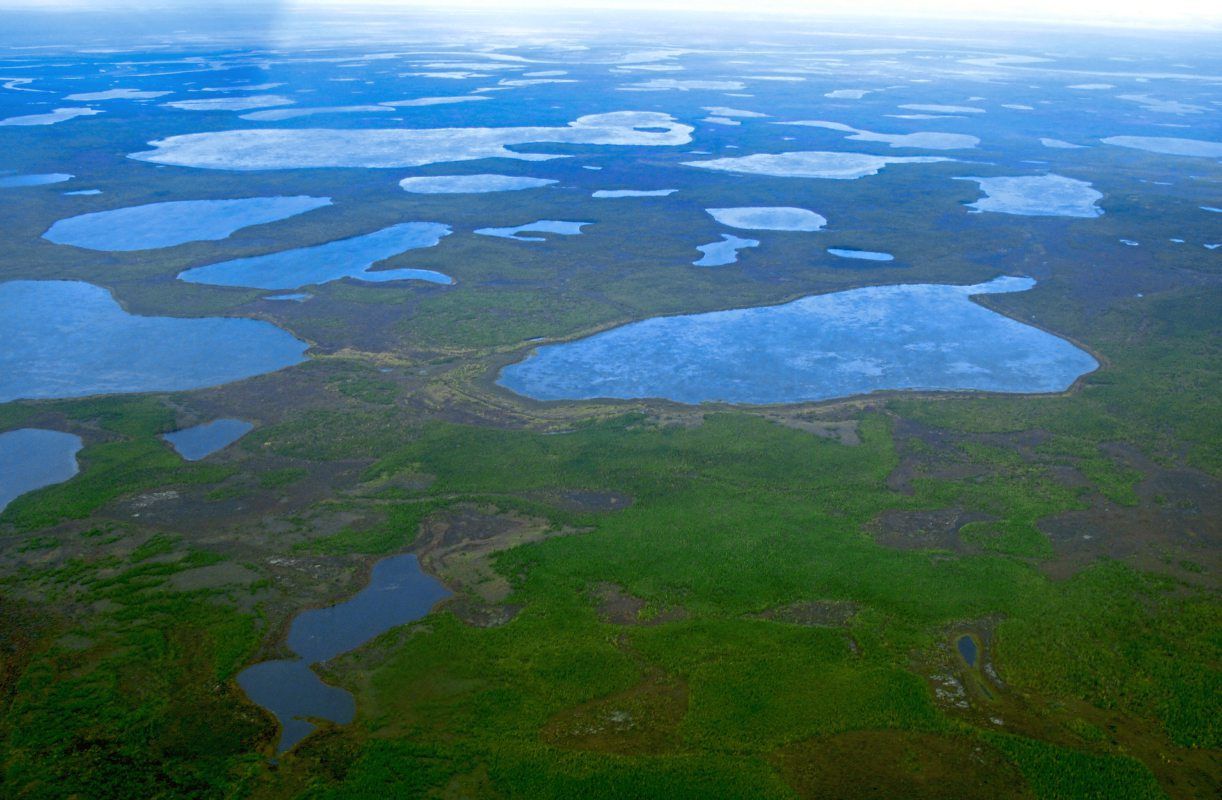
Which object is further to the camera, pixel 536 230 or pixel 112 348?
pixel 536 230

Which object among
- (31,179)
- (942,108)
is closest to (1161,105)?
(942,108)

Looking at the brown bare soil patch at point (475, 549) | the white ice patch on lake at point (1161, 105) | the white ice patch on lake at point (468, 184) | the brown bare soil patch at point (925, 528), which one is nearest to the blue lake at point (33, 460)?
the brown bare soil patch at point (475, 549)

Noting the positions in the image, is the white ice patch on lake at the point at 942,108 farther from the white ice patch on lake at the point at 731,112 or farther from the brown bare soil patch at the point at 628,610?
A: the brown bare soil patch at the point at 628,610

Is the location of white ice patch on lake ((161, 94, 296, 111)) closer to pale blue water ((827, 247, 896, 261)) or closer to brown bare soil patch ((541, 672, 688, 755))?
pale blue water ((827, 247, 896, 261))

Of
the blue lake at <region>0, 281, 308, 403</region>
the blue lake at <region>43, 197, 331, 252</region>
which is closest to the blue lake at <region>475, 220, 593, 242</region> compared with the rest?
the blue lake at <region>43, 197, 331, 252</region>

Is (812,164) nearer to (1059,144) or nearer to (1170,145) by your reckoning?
(1059,144)
